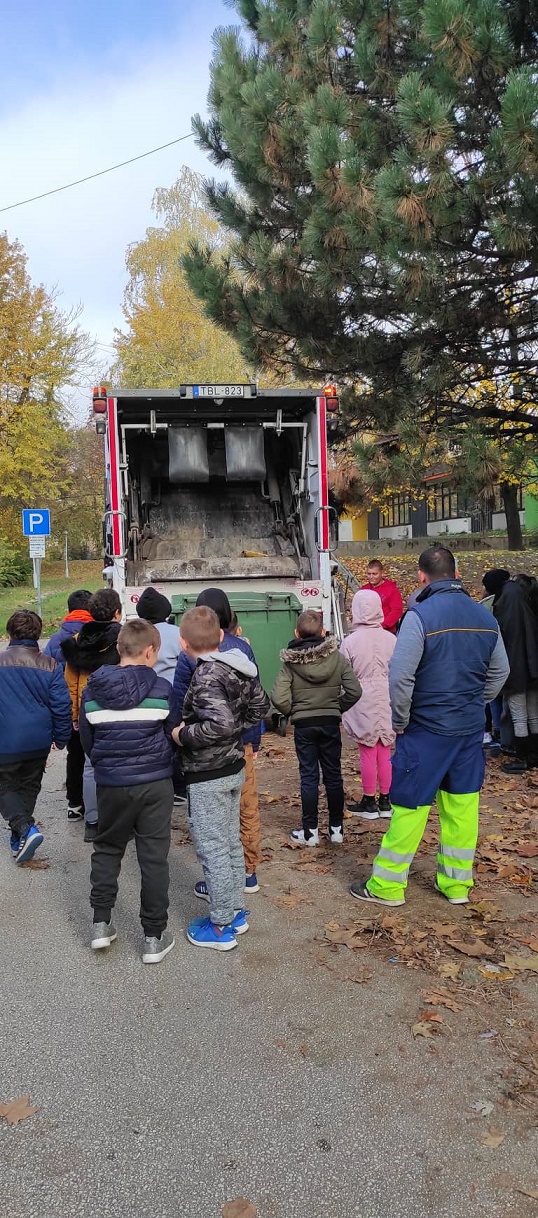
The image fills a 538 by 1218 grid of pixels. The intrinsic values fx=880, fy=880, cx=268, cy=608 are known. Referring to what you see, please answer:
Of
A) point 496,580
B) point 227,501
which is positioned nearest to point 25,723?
point 496,580

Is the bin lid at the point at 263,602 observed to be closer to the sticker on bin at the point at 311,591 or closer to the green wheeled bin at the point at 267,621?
the green wheeled bin at the point at 267,621

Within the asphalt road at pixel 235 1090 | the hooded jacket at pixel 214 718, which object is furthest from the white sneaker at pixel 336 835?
the hooded jacket at pixel 214 718

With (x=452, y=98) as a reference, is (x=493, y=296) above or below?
below

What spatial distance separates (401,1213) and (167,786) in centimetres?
199

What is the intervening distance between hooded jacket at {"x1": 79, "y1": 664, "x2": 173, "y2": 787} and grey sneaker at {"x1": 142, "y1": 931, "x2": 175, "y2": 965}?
2.35 ft

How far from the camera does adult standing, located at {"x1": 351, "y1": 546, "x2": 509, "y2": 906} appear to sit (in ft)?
14.0

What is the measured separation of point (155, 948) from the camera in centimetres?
393

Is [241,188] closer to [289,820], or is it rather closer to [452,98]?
[452,98]

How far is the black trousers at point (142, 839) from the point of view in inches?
154

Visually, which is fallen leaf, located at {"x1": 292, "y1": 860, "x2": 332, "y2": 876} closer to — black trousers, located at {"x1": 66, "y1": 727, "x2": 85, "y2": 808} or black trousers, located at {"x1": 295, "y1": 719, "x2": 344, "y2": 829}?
black trousers, located at {"x1": 295, "y1": 719, "x2": 344, "y2": 829}

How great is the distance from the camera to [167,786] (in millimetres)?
4004

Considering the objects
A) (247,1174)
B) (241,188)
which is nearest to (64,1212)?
(247,1174)

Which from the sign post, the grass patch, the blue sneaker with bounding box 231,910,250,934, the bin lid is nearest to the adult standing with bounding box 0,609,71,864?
the blue sneaker with bounding box 231,910,250,934

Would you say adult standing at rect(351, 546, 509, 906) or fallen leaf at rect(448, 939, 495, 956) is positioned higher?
adult standing at rect(351, 546, 509, 906)
